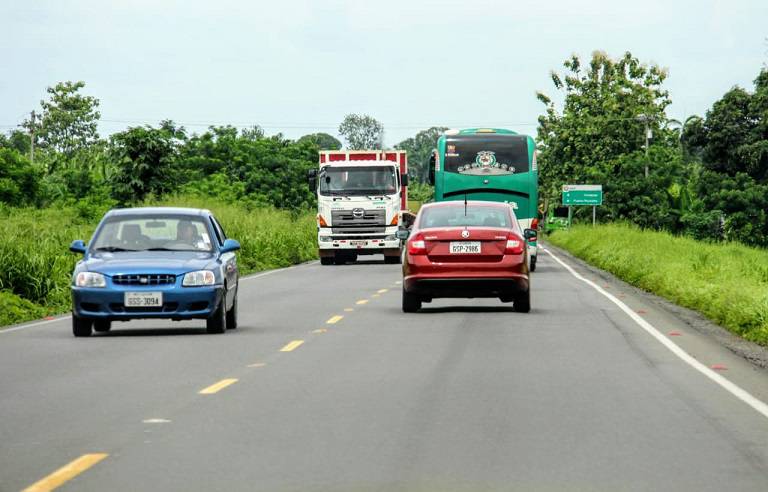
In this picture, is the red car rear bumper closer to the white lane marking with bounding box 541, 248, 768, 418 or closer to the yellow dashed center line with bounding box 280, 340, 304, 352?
the white lane marking with bounding box 541, 248, 768, 418

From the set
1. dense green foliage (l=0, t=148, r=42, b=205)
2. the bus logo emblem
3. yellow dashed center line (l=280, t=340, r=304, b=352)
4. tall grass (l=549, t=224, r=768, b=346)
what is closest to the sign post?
tall grass (l=549, t=224, r=768, b=346)

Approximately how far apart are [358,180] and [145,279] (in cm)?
2389

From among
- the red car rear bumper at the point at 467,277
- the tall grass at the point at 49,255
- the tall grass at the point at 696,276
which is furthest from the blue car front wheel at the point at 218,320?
the tall grass at the point at 696,276

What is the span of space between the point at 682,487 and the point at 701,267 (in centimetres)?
2325

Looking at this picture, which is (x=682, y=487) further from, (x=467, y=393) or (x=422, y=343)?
(x=422, y=343)

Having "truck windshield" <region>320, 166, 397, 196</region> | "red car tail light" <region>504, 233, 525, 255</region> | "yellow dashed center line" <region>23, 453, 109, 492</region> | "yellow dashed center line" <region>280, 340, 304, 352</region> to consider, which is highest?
"truck windshield" <region>320, 166, 397, 196</region>

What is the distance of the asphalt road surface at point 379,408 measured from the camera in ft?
27.0

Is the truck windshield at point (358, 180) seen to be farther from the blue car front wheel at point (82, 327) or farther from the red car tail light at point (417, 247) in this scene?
the blue car front wheel at point (82, 327)

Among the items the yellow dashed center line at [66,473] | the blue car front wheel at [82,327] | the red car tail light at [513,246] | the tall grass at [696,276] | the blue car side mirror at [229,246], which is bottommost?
the tall grass at [696,276]

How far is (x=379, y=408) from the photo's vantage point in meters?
11.1

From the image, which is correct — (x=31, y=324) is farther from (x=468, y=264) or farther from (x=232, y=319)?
(x=468, y=264)

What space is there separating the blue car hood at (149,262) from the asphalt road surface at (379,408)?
0.85m

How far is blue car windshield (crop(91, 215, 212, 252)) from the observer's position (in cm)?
1872

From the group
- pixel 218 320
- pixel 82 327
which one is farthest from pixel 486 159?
pixel 82 327
